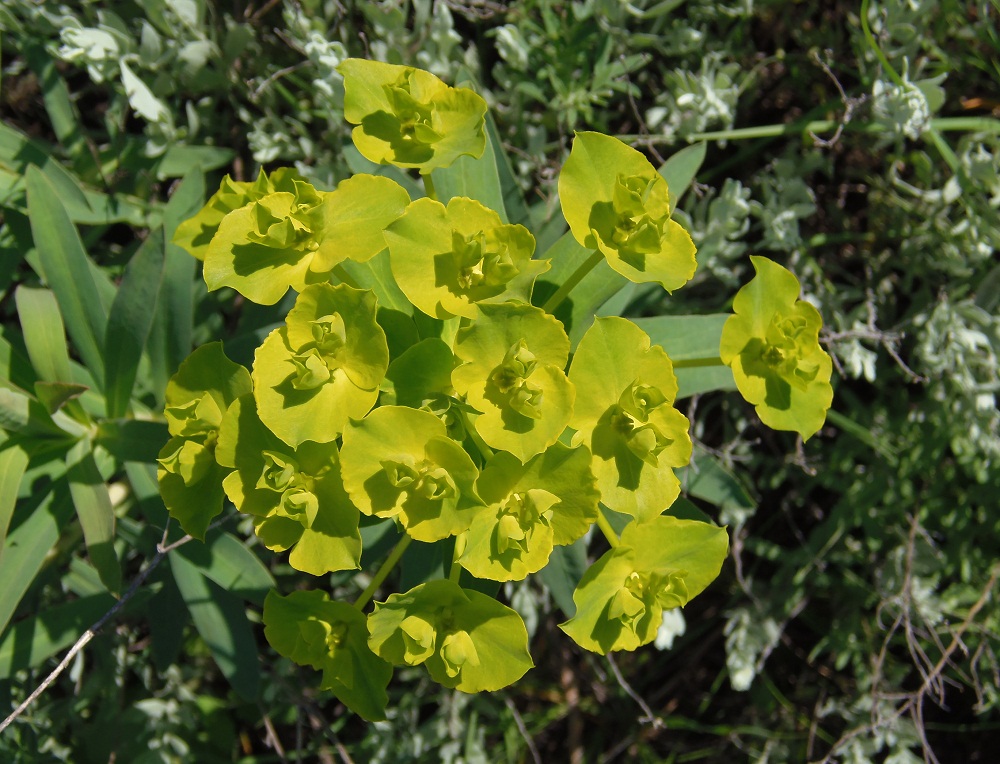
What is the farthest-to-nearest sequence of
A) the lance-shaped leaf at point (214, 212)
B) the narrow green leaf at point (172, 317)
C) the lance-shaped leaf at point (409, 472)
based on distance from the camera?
1. the narrow green leaf at point (172, 317)
2. the lance-shaped leaf at point (214, 212)
3. the lance-shaped leaf at point (409, 472)

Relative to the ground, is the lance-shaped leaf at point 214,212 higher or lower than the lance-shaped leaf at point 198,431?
higher

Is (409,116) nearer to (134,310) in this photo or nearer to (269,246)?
(269,246)

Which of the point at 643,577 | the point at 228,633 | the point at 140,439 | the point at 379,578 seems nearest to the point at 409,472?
the point at 379,578

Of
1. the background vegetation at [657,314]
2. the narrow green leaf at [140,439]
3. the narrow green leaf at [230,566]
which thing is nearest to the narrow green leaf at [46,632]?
the background vegetation at [657,314]

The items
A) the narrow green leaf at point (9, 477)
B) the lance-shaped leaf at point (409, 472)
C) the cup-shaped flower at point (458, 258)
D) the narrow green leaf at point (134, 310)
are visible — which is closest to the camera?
the lance-shaped leaf at point (409, 472)

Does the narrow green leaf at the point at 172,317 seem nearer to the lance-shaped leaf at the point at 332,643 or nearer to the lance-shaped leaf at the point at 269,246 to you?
the lance-shaped leaf at the point at 269,246

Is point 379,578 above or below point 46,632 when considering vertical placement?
above

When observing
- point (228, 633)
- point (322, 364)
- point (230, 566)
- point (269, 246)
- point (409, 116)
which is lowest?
point (228, 633)
